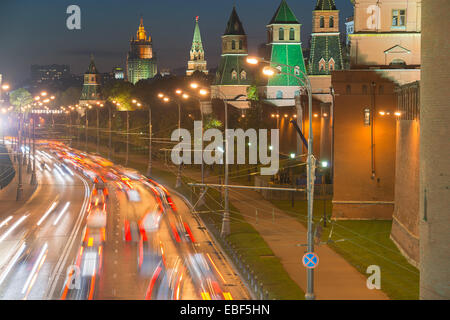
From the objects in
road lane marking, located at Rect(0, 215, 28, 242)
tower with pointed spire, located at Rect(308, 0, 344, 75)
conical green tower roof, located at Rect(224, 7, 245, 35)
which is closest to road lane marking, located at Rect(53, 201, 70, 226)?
road lane marking, located at Rect(0, 215, 28, 242)

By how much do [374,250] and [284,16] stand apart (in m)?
83.9

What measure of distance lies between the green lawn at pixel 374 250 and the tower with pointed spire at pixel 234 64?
76.4m

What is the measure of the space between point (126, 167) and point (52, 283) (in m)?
61.0

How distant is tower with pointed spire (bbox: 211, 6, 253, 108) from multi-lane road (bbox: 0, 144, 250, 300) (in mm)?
63404

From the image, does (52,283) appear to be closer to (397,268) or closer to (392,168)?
(397,268)

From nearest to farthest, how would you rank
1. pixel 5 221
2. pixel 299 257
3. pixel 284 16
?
pixel 299 257
pixel 5 221
pixel 284 16

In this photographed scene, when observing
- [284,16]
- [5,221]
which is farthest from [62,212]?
[284,16]

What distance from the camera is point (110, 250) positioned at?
36031 millimetres

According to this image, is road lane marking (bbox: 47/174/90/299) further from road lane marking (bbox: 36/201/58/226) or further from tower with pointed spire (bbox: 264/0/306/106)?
tower with pointed spire (bbox: 264/0/306/106)

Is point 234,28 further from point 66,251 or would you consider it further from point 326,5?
point 66,251

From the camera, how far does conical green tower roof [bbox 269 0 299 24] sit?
11512 centimetres

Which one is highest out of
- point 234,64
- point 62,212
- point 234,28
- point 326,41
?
point 234,28

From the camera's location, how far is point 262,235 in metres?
40.7
